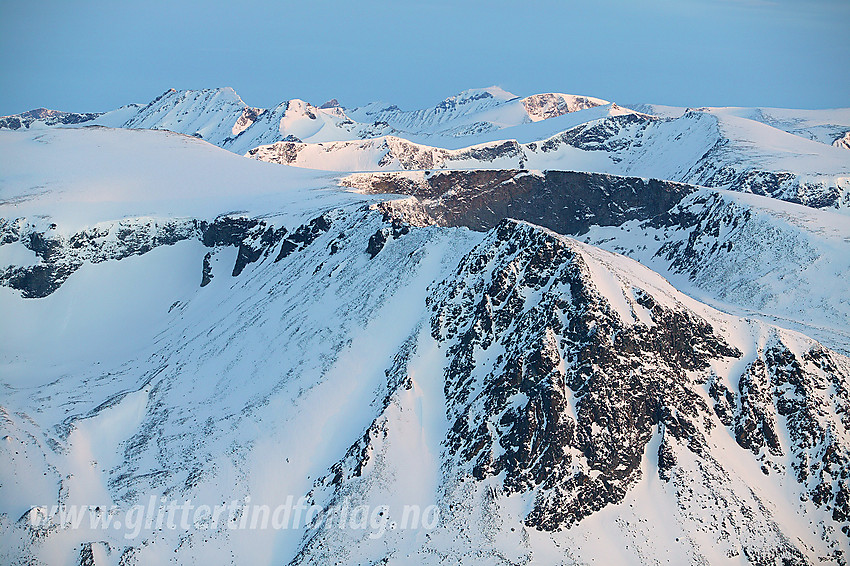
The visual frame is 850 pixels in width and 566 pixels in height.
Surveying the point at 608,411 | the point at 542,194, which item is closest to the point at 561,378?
the point at 608,411

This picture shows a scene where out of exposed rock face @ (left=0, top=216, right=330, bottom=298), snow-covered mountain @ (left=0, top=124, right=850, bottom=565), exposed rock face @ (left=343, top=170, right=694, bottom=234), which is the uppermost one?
exposed rock face @ (left=343, top=170, right=694, bottom=234)

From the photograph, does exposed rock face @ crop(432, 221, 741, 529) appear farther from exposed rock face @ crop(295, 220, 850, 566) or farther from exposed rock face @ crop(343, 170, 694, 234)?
exposed rock face @ crop(343, 170, 694, 234)

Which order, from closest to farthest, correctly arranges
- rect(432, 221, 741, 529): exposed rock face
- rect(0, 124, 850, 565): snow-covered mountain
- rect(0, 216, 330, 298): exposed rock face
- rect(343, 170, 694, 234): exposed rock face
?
rect(0, 124, 850, 565): snow-covered mountain
rect(432, 221, 741, 529): exposed rock face
rect(0, 216, 330, 298): exposed rock face
rect(343, 170, 694, 234): exposed rock face

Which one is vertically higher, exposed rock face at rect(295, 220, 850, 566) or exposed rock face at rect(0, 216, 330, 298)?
exposed rock face at rect(0, 216, 330, 298)

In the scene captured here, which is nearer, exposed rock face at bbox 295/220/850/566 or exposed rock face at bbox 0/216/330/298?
exposed rock face at bbox 295/220/850/566

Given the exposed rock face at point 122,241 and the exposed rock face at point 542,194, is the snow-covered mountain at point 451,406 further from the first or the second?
the exposed rock face at point 542,194

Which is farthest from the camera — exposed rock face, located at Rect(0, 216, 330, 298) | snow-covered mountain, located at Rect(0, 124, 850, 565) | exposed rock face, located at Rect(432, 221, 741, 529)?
exposed rock face, located at Rect(0, 216, 330, 298)

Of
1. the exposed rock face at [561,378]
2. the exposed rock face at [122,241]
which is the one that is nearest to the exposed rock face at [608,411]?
the exposed rock face at [561,378]

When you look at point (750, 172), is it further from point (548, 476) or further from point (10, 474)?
point (10, 474)

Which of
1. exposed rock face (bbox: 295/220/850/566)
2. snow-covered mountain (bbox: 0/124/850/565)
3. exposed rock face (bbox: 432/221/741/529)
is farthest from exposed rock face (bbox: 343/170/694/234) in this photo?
exposed rock face (bbox: 295/220/850/566)
